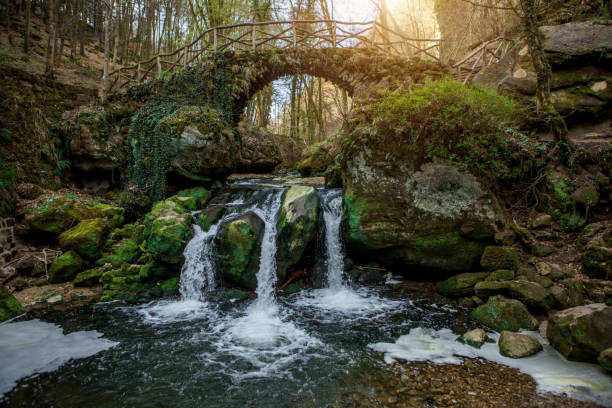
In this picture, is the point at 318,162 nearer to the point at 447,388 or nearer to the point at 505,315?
the point at 505,315

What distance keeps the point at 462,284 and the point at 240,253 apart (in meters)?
4.58

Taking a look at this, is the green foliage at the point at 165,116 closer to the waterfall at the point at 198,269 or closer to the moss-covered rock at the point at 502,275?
the waterfall at the point at 198,269

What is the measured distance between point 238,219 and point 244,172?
29.4ft

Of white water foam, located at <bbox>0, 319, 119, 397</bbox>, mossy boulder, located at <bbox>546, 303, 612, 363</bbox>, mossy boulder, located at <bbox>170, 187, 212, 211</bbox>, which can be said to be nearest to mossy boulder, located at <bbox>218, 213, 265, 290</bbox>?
mossy boulder, located at <bbox>170, 187, 212, 211</bbox>

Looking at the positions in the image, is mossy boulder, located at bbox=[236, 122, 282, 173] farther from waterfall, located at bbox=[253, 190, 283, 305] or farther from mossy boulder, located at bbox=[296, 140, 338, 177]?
waterfall, located at bbox=[253, 190, 283, 305]

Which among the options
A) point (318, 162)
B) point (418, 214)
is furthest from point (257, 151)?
point (418, 214)

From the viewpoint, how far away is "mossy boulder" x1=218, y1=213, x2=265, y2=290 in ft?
20.0

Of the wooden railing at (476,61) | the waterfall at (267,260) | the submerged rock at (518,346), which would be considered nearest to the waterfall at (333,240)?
the waterfall at (267,260)

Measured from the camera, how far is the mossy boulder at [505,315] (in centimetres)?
397

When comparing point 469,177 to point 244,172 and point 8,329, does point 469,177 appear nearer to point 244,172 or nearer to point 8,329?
point 8,329

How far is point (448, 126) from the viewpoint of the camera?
17.8 feet

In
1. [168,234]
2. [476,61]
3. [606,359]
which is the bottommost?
[606,359]

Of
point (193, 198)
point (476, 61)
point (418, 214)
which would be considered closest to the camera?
point (418, 214)

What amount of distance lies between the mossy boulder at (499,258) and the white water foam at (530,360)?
54.0 inches
